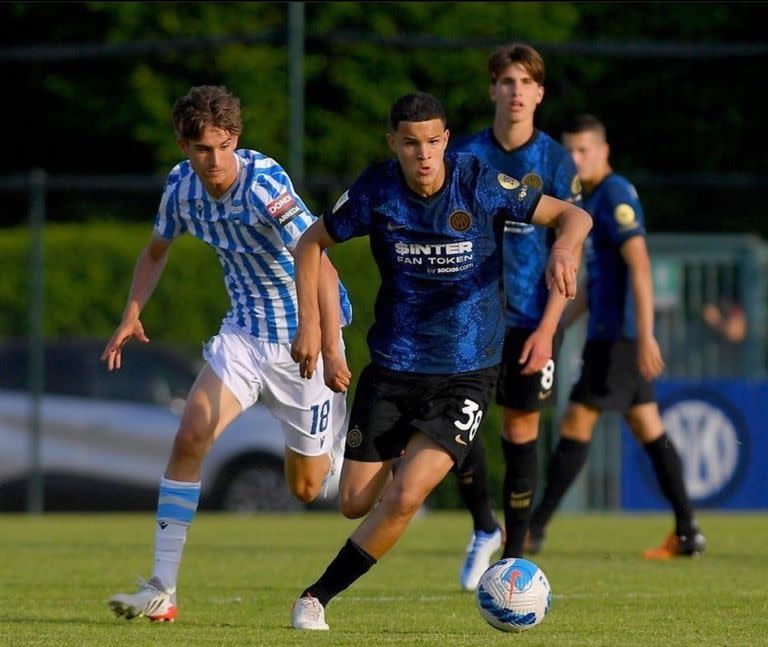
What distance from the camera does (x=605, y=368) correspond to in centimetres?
1035

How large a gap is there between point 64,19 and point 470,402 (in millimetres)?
16917

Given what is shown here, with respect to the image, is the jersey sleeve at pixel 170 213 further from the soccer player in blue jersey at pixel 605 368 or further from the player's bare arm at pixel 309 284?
the soccer player in blue jersey at pixel 605 368

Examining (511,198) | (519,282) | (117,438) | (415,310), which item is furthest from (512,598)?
(117,438)

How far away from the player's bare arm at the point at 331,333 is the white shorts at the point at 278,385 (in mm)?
758

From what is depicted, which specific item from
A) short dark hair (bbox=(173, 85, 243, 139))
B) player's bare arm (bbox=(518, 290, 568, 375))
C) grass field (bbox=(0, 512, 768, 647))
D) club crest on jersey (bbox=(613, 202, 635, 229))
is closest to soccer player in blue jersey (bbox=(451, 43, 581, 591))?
grass field (bbox=(0, 512, 768, 647))

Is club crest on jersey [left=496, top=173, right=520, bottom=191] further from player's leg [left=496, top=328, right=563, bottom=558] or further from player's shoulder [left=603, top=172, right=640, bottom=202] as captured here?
player's shoulder [left=603, top=172, right=640, bottom=202]

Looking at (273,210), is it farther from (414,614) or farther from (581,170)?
(581,170)

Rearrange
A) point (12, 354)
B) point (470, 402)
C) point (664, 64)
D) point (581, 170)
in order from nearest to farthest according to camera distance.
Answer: point (470, 402), point (581, 170), point (12, 354), point (664, 64)

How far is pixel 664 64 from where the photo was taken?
2255 cm

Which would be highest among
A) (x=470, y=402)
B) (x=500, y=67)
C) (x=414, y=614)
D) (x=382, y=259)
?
(x=500, y=67)

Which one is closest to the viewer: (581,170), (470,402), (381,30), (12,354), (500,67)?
(470,402)

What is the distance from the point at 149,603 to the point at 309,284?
136 cm

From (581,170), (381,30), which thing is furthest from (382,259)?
(381,30)

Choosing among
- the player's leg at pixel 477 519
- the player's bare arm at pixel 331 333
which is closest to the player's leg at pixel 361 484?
the player's bare arm at pixel 331 333
